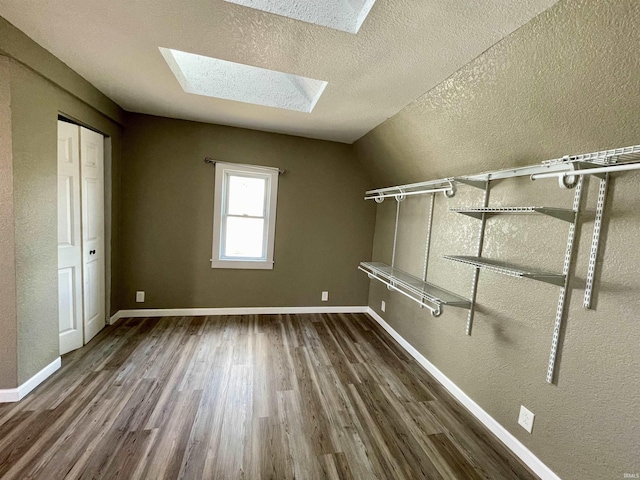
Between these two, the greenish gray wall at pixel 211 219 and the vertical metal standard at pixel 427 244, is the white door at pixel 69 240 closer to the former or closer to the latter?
the greenish gray wall at pixel 211 219

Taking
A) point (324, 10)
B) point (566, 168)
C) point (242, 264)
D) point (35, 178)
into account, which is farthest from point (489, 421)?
point (35, 178)

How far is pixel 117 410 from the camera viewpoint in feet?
6.03

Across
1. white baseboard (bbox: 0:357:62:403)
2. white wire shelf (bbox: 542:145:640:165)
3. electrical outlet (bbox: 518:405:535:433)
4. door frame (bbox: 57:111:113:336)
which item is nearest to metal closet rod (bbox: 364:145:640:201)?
white wire shelf (bbox: 542:145:640:165)

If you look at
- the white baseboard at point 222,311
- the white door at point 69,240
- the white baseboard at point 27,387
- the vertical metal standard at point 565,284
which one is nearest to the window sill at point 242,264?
the white baseboard at point 222,311

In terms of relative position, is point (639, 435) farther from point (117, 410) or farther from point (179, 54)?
point (179, 54)

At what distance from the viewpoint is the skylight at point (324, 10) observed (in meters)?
1.31

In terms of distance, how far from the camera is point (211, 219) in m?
3.39

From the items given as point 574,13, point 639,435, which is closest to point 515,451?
point 639,435

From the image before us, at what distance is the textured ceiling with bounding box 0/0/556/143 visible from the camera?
1281 mm

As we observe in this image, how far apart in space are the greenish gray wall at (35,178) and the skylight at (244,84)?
32.2 inches

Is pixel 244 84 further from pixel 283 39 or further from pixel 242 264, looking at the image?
pixel 242 264

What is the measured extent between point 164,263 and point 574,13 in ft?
12.2

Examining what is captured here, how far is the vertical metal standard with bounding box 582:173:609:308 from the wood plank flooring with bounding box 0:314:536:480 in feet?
3.49

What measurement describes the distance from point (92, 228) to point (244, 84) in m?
1.93
